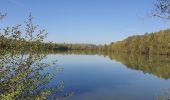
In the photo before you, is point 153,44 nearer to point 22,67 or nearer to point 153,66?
point 153,66

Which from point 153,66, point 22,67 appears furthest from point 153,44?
point 22,67

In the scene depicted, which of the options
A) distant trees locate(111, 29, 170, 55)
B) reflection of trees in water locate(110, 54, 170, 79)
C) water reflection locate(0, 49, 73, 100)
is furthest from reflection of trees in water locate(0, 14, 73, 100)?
distant trees locate(111, 29, 170, 55)

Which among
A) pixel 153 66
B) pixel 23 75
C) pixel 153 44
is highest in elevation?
pixel 153 44

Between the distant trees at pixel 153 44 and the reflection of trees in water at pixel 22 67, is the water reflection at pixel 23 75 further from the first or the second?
the distant trees at pixel 153 44

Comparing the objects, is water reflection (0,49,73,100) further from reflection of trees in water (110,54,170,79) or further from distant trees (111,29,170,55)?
distant trees (111,29,170,55)

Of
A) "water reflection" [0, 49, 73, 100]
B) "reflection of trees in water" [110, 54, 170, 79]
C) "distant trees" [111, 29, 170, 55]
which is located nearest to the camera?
"water reflection" [0, 49, 73, 100]

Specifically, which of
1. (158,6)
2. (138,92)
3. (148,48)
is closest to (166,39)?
(148,48)

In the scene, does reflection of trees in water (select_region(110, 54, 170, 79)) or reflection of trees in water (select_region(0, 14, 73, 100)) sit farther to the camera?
reflection of trees in water (select_region(110, 54, 170, 79))

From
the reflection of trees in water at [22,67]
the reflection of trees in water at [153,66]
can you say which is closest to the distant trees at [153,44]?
the reflection of trees in water at [153,66]

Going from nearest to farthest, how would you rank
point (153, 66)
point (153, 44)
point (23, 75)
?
1. point (23, 75)
2. point (153, 66)
3. point (153, 44)

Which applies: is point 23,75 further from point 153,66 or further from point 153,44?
point 153,44

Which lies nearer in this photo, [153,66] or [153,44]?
[153,66]

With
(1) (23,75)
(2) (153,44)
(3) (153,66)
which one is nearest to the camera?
(1) (23,75)

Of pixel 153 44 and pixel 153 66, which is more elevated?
pixel 153 44
